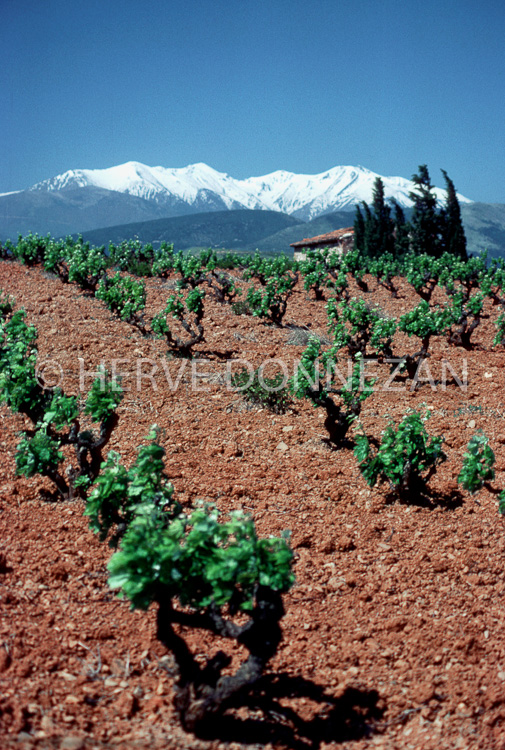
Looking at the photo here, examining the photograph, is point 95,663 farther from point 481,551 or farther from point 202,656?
point 481,551

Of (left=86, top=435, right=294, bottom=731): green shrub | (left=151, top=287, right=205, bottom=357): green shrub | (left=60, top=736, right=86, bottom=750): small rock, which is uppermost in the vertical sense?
(left=151, top=287, right=205, bottom=357): green shrub

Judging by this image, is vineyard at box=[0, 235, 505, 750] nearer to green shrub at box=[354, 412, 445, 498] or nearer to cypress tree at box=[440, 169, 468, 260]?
green shrub at box=[354, 412, 445, 498]

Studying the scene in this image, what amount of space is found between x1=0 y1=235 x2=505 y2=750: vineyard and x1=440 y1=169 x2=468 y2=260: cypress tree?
Answer: 37472 millimetres

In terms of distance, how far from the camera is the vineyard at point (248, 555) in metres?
3.07

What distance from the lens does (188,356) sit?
34.0 ft

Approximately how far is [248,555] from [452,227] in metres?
47.0

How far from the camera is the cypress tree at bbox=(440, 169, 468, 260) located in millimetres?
43625

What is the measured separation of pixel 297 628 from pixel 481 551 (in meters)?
2.05

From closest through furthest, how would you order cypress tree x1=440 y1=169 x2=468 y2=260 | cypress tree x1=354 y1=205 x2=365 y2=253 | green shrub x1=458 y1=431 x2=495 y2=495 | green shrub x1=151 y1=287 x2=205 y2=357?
green shrub x1=458 y1=431 x2=495 y2=495, green shrub x1=151 y1=287 x2=205 y2=357, cypress tree x1=440 y1=169 x2=468 y2=260, cypress tree x1=354 y1=205 x2=365 y2=253

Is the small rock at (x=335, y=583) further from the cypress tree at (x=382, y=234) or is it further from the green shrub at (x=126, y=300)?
the cypress tree at (x=382, y=234)

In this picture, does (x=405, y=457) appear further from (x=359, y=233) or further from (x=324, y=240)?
(x=359, y=233)

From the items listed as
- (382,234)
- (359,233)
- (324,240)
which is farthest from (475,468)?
(359,233)

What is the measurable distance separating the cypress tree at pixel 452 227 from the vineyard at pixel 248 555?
37.5 meters

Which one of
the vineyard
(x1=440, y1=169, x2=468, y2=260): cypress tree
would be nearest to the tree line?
(x1=440, y1=169, x2=468, y2=260): cypress tree
